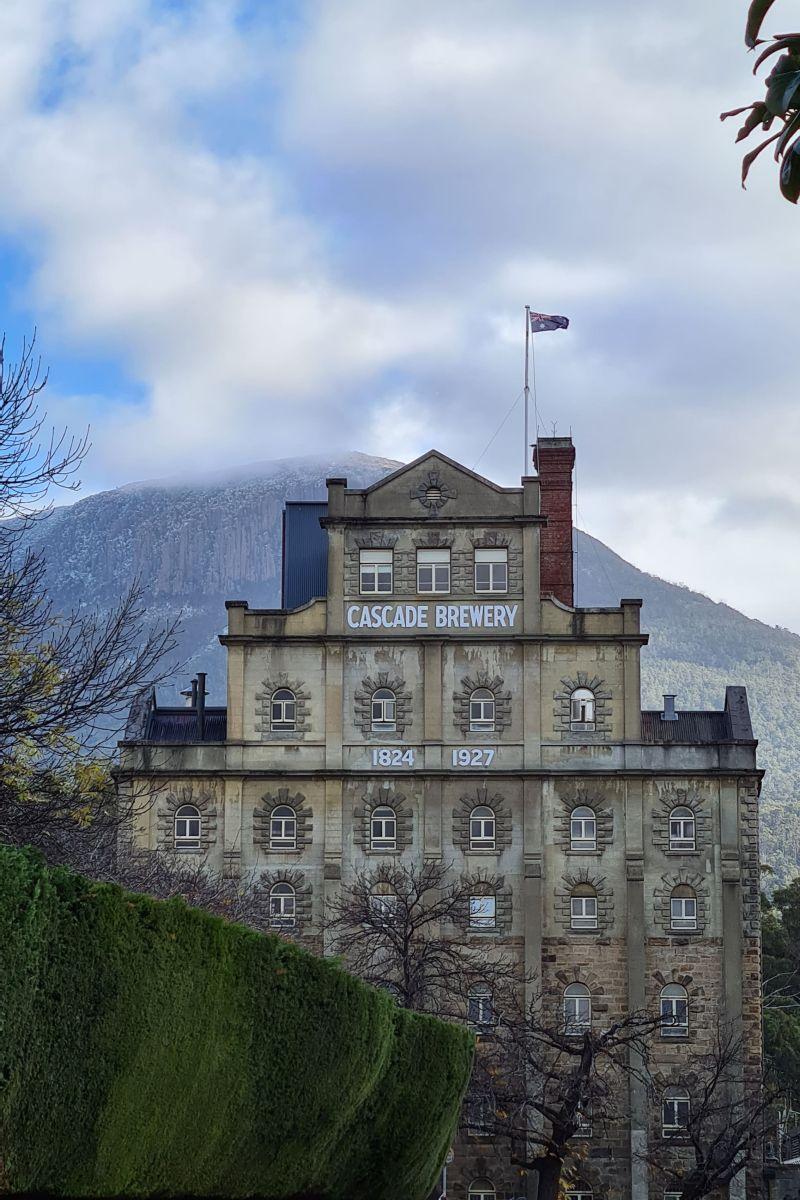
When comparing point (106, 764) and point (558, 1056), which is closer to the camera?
point (106, 764)

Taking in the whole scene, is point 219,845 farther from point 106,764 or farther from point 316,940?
point 106,764

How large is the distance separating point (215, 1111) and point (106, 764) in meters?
7.22

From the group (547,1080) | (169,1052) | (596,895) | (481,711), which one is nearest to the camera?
(169,1052)

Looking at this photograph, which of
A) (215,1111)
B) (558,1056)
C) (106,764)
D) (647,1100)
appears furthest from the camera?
(647,1100)

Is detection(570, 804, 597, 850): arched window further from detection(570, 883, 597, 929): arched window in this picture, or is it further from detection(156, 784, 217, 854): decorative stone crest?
detection(156, 784, 217, 854): decorative stone crest

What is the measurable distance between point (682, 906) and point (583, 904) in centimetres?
313

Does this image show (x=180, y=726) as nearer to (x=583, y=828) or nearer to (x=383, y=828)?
(x=383, y=828)

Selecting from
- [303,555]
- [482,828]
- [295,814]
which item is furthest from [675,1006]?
[303,555]

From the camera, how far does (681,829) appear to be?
66.3 metres

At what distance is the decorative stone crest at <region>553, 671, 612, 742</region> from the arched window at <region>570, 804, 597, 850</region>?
2280mm

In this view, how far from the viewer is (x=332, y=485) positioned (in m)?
67.6

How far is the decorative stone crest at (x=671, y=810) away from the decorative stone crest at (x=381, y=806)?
25.9ft

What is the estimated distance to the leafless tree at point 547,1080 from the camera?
45688mm

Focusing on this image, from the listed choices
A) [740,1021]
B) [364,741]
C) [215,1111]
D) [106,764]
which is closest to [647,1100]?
[740,1021]
